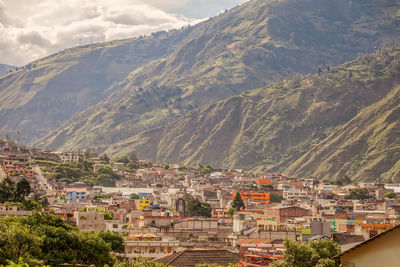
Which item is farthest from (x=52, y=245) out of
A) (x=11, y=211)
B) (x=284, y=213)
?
(x=284, y=213)

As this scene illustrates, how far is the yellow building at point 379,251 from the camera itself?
18.0 m

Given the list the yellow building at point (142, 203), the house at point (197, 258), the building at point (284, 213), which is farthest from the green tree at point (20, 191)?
the house at point (197, 258)

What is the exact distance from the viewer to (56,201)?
600ft

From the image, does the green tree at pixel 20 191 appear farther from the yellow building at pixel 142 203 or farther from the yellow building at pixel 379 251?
the yellow building at pixel 379 251

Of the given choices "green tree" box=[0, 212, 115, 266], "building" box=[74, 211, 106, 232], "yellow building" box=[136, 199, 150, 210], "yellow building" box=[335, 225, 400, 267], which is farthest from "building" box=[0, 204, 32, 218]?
"yellow building" box=[335, 225, 400, 267]

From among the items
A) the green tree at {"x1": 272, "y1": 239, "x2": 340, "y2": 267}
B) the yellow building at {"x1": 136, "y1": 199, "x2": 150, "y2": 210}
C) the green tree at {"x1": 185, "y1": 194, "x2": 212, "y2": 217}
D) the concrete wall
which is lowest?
the concrete wall

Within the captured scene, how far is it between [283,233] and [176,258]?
1644 inches

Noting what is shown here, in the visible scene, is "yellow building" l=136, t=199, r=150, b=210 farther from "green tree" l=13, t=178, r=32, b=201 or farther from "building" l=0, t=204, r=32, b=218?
"building" l=0, t=204, r=32, b=218

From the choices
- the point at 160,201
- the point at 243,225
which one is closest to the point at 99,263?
the point at 243,225

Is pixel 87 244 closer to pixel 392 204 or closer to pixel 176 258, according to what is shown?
pixel 176 258

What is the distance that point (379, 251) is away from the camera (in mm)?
18266

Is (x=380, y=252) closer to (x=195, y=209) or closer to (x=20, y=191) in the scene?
(x=20, y=191)

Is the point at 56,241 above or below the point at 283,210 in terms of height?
below

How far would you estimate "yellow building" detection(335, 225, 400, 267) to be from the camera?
1803 cm
